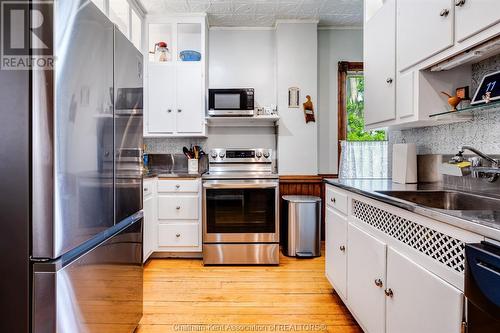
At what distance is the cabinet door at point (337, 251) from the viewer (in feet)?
6.38

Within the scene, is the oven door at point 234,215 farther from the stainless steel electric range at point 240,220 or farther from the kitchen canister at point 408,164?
the kitchen canister at point 408,164

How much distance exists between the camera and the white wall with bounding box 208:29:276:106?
3.65m

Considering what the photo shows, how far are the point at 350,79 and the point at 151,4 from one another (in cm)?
245

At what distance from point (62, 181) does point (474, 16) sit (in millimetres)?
1767

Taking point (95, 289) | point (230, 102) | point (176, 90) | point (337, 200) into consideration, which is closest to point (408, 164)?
point (337, 200)

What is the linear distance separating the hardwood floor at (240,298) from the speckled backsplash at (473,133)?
4.17 ft

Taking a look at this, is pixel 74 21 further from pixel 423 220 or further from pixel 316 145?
pixel 316 145

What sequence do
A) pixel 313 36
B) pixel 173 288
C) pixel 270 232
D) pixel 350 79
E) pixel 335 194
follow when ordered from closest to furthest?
pixel 335 194 < pixel 173 288 < pixel 270 232 < pixel 313 36 < pixel 350 79

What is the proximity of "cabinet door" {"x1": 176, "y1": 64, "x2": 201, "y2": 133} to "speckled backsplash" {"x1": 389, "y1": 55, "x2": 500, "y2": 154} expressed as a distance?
85.6 inches

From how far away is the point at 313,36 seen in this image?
3.48m

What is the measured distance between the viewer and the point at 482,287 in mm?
806

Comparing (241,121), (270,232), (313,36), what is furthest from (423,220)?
(313,36)

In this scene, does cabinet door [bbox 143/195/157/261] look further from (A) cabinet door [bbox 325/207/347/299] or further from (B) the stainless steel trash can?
(A) cabinet door [bbox 325/207/347/299]

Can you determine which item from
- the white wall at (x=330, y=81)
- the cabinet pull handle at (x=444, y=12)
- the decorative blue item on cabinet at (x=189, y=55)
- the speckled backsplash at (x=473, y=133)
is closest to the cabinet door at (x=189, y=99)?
the decorative blue item on cabinet at (x=189, y=55)
